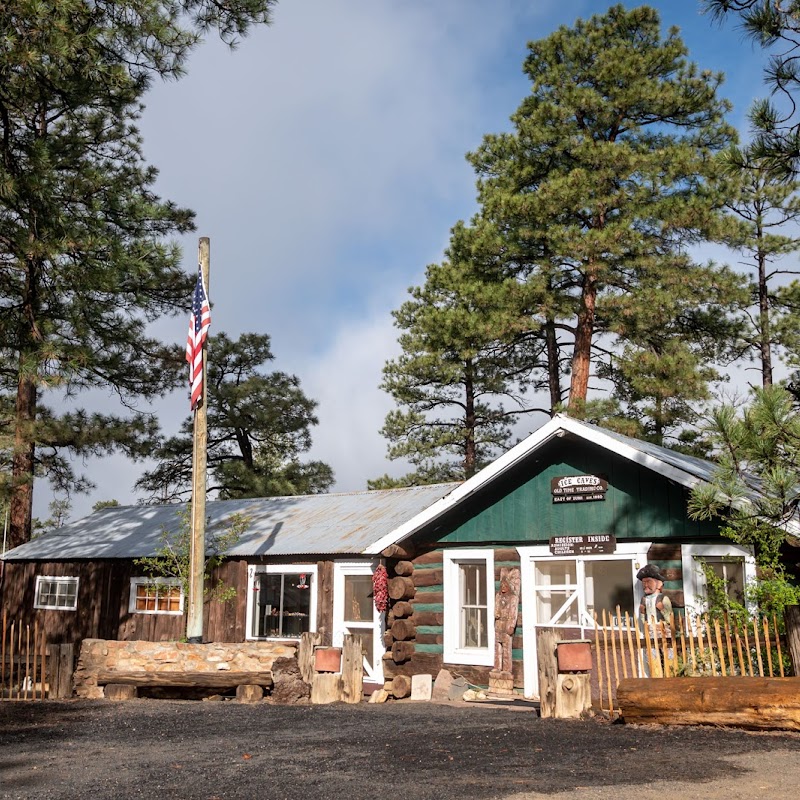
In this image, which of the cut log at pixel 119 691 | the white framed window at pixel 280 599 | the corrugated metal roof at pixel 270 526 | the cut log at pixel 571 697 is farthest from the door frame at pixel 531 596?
the cut log at pixel 119 691

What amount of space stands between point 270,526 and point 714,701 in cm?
1384

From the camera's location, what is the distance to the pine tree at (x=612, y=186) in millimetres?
27359

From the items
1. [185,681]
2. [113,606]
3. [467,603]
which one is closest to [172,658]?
[185,681]

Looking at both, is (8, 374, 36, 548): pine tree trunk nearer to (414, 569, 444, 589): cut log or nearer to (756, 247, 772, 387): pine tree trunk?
(414, 569, 444, 589): cut log

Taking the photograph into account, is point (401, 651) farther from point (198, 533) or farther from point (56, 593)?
point (56, 593)

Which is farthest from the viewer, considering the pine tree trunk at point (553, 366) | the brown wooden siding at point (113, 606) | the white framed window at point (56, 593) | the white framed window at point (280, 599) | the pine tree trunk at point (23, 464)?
the pine tree trunk at point (553, 366)

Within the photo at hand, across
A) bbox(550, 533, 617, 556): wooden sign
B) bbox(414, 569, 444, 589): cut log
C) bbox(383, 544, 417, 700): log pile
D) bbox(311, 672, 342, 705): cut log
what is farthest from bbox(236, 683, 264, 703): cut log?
bbox(550, 533, 617, 556): wooden sign

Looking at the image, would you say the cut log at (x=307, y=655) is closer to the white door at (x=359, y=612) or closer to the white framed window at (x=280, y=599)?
the white door at (x=359, y=612)

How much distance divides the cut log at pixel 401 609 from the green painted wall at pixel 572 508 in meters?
1.45

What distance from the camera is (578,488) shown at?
642 inches

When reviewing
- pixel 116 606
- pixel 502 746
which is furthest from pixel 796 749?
pixel 116 606

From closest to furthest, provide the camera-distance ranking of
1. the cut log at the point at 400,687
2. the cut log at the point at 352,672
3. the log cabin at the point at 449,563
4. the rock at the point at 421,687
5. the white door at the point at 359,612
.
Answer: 1. the log cabin at the point at 449,563
2. the cut log at the point at 352,672
3. the rock at the point at 421,687
4. the cut log at the point at 400,687
5. the white door at the point at 359,612

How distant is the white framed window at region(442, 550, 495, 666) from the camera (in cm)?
1739

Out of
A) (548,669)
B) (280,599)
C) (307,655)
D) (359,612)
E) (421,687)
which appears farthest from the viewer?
(280,599)
